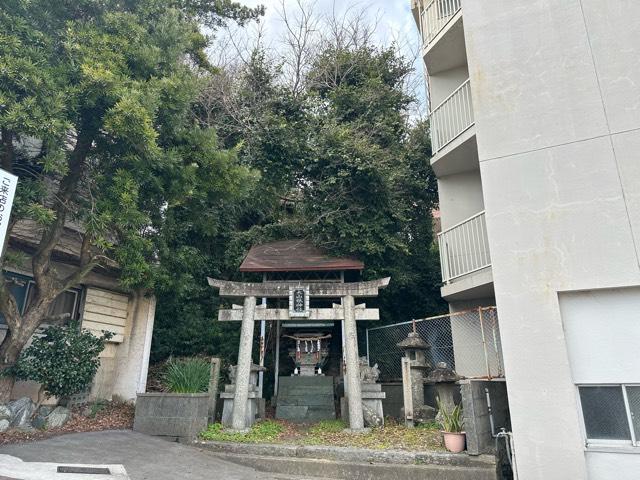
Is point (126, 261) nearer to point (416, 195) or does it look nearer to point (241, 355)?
point (241, 355)

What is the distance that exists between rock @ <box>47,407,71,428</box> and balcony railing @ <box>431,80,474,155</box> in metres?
9.41

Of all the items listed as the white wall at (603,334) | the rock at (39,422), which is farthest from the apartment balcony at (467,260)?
the rock at (39,422)

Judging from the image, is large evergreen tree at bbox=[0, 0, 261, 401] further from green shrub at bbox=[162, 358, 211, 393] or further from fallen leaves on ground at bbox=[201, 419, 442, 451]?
fallen leaves on ground at bbox=[201, 419, 442, 451]

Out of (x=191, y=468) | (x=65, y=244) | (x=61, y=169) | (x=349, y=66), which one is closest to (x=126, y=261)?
(x=61, y=169)

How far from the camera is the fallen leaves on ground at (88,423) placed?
6.43m

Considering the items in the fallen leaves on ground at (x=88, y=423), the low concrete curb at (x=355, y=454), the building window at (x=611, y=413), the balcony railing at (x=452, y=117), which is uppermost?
the balcony railing at (x=452, y=117)

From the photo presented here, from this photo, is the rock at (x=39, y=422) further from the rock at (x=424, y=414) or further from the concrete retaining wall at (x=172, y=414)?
the rock at (x=424, y=414)

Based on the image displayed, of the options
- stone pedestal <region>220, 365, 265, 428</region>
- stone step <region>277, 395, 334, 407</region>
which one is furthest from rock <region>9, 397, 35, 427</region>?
stone step <region>277, 395, 334, 407</region>

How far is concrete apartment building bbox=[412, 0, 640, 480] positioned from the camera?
547 cm

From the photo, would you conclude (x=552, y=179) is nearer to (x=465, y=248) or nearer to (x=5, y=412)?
(x=465, y=248)

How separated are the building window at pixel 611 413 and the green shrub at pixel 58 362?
322 inches

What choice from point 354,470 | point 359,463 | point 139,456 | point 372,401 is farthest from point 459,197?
point 139,456

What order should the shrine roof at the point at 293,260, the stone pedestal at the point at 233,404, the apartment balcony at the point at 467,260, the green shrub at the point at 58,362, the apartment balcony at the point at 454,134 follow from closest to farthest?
the green shrub at the point at 58,362 → the apartment balcony at the point at 467,260 → the stone pedestal at the point at 233,404 → the apartment balcony at the point at 454,134 → the shrine roof at the point at 293,260

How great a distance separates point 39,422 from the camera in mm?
7141
